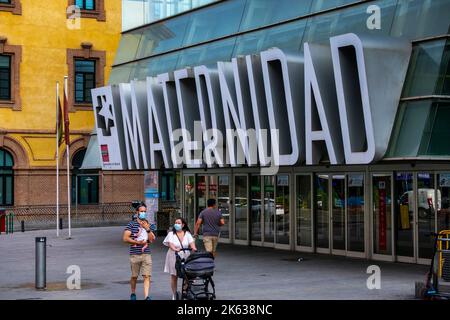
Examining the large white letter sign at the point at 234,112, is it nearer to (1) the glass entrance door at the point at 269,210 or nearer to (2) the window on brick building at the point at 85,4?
(1) the glass entrance door at the point at 269,210

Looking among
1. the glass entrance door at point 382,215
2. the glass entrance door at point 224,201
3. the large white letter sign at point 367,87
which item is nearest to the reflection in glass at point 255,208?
the glass entrance door at point 224,201

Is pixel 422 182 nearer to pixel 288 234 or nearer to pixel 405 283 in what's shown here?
pixel 405 283

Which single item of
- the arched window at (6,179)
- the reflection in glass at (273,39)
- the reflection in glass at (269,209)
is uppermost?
the reflection in glass at (273,39)

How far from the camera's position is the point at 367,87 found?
62.0 feet

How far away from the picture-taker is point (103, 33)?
4681cm

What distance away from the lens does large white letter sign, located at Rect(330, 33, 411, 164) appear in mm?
18938

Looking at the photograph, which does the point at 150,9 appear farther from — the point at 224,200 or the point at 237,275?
the point at 237,275

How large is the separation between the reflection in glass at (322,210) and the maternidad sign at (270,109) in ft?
8.87

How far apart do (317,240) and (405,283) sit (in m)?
7.32

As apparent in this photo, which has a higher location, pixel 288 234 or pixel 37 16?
pixel 37 16

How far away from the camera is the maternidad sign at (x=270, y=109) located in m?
19.2

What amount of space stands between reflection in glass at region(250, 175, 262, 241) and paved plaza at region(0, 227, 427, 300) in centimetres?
76

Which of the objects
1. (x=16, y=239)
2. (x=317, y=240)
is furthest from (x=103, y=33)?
(x=317, y=240)

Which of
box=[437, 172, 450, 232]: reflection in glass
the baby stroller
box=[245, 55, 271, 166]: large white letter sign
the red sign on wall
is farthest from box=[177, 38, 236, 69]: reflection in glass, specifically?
the baby stroller
